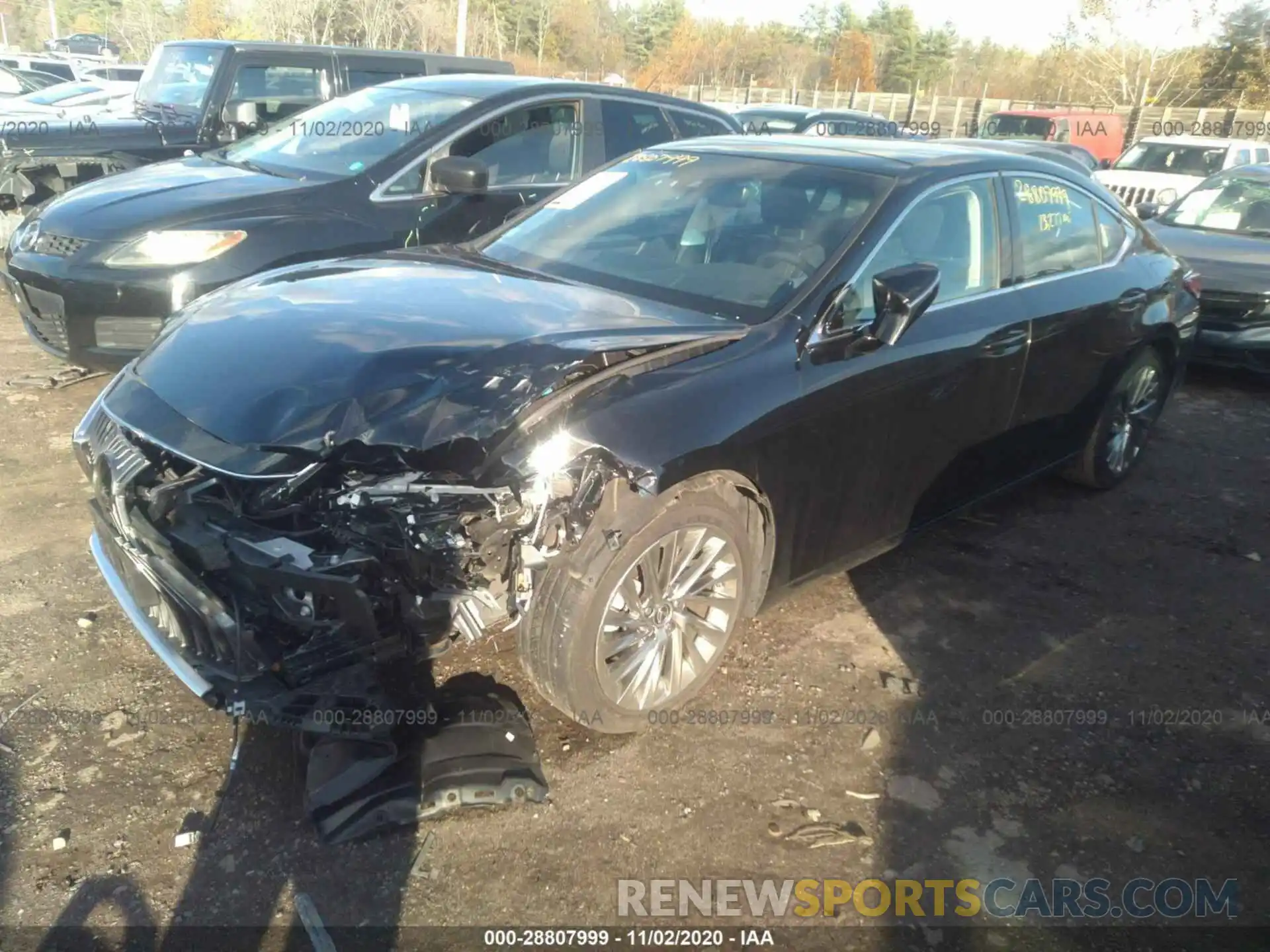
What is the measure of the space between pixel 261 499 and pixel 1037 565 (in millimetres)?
3390

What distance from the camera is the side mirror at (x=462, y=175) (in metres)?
5.10

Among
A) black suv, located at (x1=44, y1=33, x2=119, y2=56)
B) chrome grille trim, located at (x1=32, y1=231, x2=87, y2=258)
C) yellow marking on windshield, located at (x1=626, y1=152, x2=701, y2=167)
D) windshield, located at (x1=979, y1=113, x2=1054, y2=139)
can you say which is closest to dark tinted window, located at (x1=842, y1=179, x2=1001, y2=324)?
yellow marking on windshield, located at (x1=626, y1=152, x2=701, y2=167)

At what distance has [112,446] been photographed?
9.44 feet

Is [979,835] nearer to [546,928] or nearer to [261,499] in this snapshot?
[546,928]

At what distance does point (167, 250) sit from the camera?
478 centimetres

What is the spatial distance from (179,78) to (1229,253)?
939cm

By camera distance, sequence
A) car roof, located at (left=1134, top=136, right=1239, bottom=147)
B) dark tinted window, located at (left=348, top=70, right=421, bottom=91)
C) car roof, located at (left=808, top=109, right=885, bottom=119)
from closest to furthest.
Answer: dark tinted window, located at (left=348, top=70, right=421, bottom=91)
car roof, located at (left=1134, top=136, right=1239, bottom=147)
car roof, located at (left=808, top=109, right=885, bottom=119)

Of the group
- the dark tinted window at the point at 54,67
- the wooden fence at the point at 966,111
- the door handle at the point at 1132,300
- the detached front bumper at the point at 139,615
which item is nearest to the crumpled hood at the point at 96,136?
the detached front bumper at the point at 139,615

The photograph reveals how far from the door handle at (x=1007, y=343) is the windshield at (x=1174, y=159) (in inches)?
519

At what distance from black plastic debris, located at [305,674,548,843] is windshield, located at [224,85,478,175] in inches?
148

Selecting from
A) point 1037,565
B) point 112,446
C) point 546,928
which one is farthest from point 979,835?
point 112,446

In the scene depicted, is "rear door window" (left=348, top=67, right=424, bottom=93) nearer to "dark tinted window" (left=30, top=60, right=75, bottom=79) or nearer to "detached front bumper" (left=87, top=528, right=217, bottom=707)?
"detached front bumper" (left=87, top=528, right=217, bottom=707)

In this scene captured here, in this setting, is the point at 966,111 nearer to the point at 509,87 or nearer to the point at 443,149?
the point at 509,87

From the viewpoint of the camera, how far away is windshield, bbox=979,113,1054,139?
68.2ft
